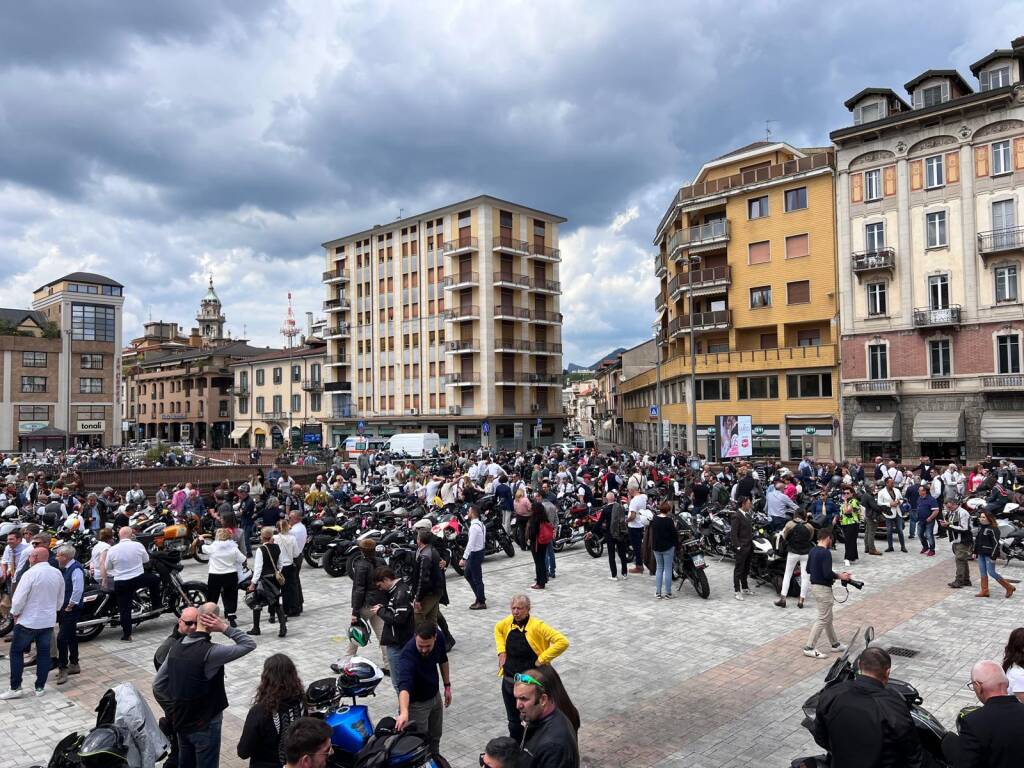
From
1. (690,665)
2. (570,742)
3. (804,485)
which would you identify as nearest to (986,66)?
Result: (804,485)

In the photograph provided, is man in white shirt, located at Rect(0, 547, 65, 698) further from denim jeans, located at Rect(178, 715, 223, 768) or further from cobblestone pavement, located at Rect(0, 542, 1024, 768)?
denim jeans, located at Rect(178, 715, 223, 768)

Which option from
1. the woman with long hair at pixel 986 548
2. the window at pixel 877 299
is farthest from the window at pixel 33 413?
the woman with long hair at pixel 986 548

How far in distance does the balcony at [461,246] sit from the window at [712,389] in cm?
2119

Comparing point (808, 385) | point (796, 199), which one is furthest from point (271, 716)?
point (796, 199)

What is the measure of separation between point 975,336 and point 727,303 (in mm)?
13504

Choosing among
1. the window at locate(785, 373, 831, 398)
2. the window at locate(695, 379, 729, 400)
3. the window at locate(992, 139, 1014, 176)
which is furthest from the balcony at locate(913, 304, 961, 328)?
the window at locate(695, 379, 729, 400)

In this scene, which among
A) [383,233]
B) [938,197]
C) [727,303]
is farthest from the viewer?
[383,233]

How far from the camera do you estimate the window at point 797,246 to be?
129 feet

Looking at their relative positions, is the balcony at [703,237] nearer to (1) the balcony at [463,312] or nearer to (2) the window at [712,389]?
(2) the window at [712,389]

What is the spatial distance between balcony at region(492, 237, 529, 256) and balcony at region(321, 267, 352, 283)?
17169 millimetres

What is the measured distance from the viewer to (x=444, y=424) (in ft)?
Answer: 185

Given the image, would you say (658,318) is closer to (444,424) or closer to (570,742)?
(444,424)

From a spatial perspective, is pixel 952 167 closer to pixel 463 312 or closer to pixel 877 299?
pixel 877 299

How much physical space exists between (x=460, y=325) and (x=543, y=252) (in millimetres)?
9563
